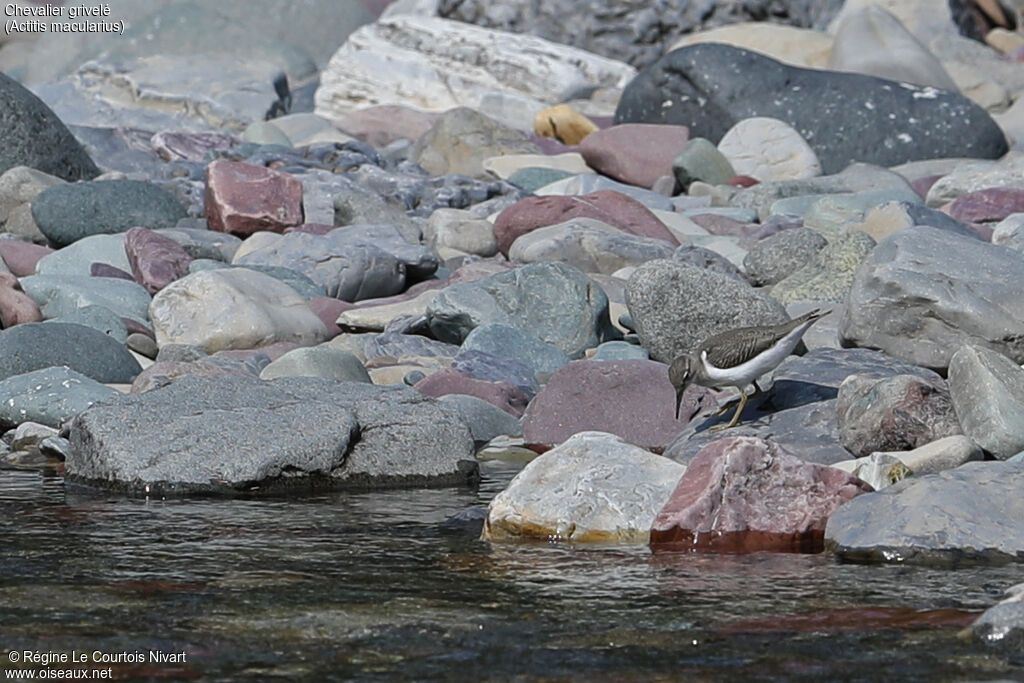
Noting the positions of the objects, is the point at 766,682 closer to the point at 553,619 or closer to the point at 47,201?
the point at 553,619

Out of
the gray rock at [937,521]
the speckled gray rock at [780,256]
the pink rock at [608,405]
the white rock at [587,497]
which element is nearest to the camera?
the gray rock at [937,521]

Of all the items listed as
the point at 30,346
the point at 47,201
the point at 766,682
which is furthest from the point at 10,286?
the point at 766,682

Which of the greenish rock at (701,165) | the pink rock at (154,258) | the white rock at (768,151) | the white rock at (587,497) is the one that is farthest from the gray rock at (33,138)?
the white rock at (587,497)

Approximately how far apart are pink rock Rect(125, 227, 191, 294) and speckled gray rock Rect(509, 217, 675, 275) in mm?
2641

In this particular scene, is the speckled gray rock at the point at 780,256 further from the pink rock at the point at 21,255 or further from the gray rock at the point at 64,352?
the pink rock at the point at 21,255

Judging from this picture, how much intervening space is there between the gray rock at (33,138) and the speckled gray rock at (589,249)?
217 inches

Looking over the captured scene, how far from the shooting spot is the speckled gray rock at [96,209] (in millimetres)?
12711

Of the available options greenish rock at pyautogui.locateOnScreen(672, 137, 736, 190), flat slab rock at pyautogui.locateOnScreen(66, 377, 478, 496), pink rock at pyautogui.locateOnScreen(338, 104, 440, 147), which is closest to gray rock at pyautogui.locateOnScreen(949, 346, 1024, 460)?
flat slab rock at pyautogui.locateOnScreen(66, 377, 478, 496)

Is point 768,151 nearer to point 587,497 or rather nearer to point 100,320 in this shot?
point 100,320

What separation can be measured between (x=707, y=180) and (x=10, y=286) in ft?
25.2

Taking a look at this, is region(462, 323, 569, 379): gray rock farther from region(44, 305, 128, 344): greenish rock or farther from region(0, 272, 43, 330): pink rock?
region(0, 272, 43, 330): pink rock

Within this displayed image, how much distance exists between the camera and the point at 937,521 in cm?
537

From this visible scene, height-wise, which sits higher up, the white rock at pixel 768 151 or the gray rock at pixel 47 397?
the gray rock at pixel 47 397

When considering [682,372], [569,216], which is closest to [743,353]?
[682,372]
